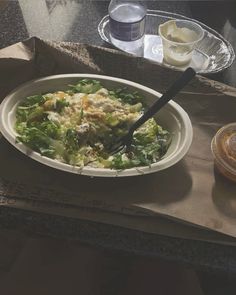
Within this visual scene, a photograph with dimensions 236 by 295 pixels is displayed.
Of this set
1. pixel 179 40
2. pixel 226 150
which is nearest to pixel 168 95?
pixel 226 150

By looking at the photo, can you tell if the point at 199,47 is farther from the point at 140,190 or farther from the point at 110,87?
the point at 140,190

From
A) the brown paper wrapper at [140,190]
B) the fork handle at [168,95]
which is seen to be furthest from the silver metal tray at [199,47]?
the fork handle at [168,95]

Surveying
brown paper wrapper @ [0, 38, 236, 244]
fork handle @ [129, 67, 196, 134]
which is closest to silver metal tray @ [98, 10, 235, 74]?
brown paper wrapper @ [0, 38, 236, 244]

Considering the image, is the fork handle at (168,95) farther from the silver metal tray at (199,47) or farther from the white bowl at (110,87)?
the silver metal tray at (199,47)

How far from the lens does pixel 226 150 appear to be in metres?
0.79

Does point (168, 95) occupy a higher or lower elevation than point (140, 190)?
higher

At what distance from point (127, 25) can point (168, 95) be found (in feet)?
1.21

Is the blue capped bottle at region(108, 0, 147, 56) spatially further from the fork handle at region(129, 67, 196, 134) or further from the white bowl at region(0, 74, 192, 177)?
the fork handle at region(129, 67, 196, 134)

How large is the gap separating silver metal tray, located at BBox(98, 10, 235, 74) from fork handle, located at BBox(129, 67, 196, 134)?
292 millimetres

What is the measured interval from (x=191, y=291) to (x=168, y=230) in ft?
0.84

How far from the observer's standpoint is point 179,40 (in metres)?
1.06

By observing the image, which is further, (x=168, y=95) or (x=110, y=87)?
(x=110, y=87)

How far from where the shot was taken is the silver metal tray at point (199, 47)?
107cm

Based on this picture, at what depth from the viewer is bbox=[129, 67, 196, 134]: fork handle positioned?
28.2 inches
